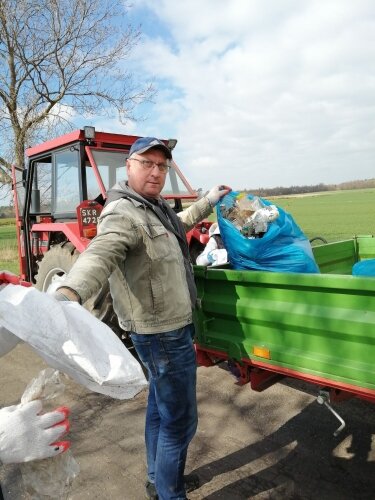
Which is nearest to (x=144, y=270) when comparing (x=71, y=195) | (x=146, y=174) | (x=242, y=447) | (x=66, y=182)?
(x=146, y=174)

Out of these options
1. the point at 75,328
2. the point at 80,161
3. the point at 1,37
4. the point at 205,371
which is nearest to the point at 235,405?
the point at 205,371

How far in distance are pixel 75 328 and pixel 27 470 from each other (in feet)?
1.89

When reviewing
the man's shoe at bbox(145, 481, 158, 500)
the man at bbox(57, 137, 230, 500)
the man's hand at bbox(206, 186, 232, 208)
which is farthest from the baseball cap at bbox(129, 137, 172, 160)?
the man's shoe at bbox(145, 481, 158, 500)

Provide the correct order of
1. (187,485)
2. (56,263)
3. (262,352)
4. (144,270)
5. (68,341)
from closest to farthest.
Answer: (68,341) → (144,270) → (262,352) → (187,485) → (56,263)

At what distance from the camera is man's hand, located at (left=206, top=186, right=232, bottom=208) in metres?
2.83

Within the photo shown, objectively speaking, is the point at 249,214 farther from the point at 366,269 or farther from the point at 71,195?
the point at 71,195

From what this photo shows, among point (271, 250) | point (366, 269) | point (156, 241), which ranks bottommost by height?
point (366, 269)

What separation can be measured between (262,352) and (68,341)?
4.47ft

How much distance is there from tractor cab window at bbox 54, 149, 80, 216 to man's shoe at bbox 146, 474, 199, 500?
3020mm

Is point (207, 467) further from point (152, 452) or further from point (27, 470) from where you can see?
point (27, 470)

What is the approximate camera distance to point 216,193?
2.88 metres

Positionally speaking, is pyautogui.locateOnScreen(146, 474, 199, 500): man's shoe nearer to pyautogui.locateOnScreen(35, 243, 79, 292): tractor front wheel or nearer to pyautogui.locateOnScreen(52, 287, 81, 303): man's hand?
pyautogui.locateOnScreen(52, 287, 81, 303): man's hand

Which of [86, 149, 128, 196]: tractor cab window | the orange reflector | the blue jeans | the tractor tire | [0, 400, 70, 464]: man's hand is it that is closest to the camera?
[0, 400, 70, 464]: man's hand

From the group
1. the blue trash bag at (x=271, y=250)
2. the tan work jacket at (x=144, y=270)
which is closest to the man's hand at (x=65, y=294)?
the tan work jacket at (x=144, y=270)
